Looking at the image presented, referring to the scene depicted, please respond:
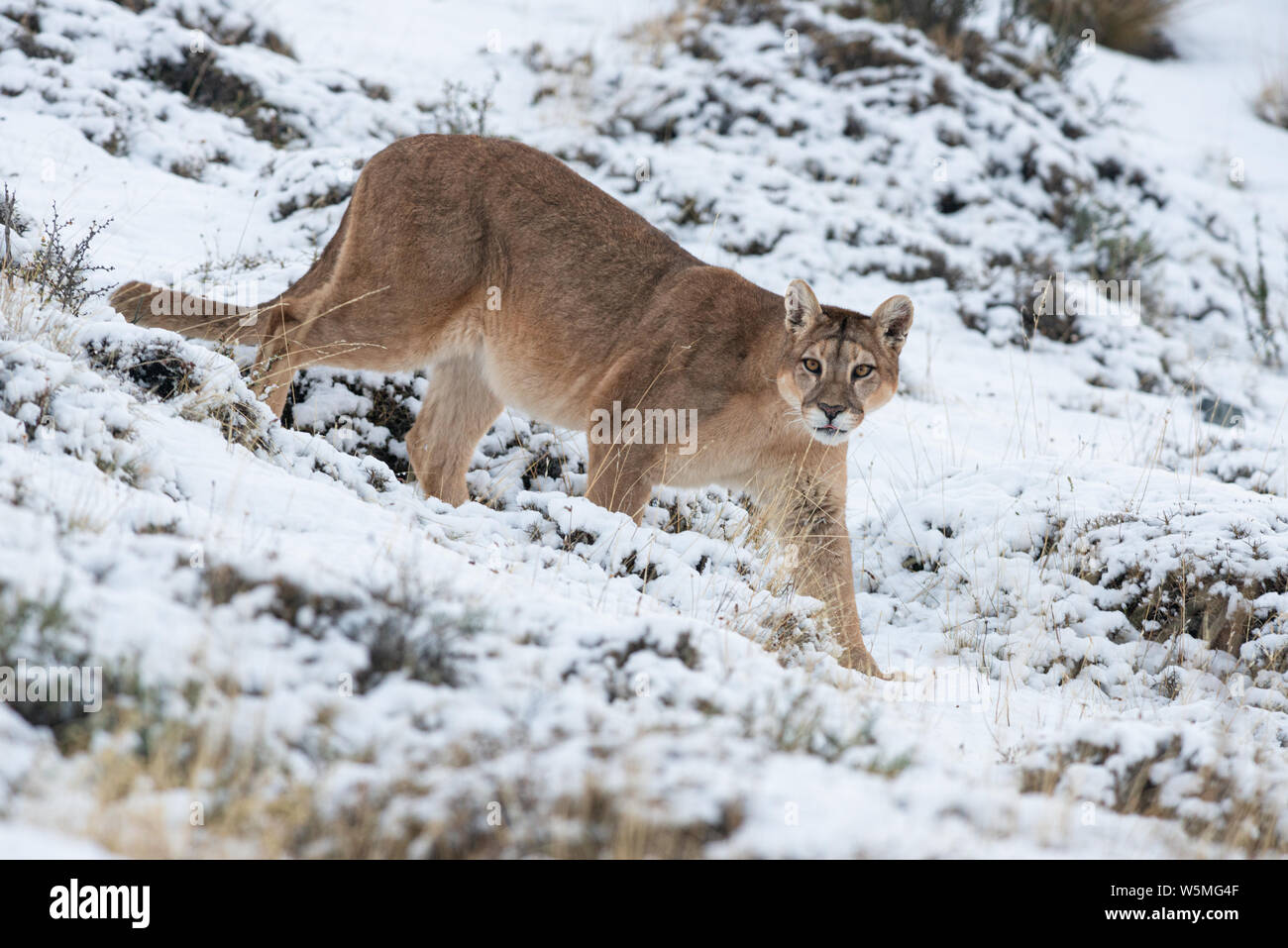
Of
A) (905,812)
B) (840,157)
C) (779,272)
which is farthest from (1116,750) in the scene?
(840,157)

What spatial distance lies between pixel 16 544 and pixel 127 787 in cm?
101

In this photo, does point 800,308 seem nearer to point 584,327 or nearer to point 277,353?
point 584,327

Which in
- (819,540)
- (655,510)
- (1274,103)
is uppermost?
(1274,103)

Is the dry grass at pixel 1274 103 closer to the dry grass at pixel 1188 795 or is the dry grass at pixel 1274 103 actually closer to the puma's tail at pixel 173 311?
the puma's tail at pixel 173 311

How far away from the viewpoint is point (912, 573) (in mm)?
6664

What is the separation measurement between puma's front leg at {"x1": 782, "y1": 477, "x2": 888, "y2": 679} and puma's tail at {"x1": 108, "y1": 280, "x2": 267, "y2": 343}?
2.97 m

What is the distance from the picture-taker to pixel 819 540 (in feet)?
19.3

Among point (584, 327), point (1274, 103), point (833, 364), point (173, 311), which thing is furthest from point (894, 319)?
point (1274, 103)

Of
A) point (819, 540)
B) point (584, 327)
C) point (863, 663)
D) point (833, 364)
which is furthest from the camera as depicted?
point (584, 327)

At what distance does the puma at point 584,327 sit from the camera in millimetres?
5746

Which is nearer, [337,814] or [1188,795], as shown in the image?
[337,814]

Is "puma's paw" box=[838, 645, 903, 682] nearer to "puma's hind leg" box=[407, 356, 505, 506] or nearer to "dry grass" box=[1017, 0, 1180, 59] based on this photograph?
"puma's hind leg" box=[407, 356, 505, 506]

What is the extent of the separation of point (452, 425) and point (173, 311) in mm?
1555
